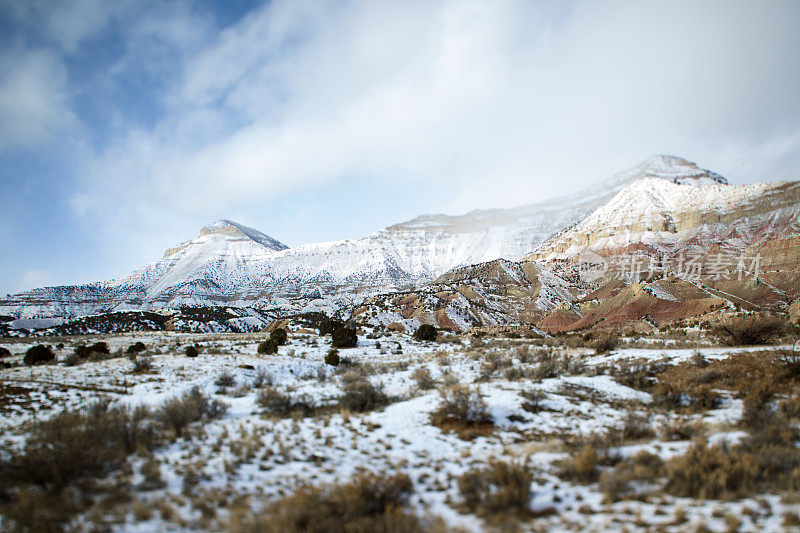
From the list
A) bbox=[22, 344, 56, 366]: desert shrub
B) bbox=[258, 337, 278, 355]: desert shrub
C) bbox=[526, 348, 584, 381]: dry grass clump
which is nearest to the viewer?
bbox=[526, 348, 584, 381]: dry grass clump

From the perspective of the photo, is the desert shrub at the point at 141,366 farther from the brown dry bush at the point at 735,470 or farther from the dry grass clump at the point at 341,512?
the brown dry bush at the point at 735,470

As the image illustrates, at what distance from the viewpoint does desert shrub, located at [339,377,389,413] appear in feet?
32.0

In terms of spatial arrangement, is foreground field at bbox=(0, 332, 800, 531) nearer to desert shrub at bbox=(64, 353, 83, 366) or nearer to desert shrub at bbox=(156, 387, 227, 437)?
desert shrub at bbox=(156, 387, 227, 437)

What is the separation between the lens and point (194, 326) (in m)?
72.2

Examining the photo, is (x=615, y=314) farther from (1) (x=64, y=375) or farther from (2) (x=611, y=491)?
(1) (x=64, y=375)

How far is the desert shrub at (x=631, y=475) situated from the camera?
5156 mm

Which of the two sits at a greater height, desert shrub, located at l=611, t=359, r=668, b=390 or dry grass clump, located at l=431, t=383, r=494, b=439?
dry grass clump, located at l=431, t=383, r=494, b=439

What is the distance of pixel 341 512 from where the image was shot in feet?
15.6

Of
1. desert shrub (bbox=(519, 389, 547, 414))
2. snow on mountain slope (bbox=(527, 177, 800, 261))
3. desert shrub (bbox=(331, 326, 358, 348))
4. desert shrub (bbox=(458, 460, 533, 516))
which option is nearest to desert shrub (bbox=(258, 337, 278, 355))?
desert shrub (bbox=(331, 326, 358, 348))

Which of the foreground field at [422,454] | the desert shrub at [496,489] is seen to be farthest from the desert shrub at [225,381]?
the desert shrub at [496,489]

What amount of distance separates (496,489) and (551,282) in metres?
89.3

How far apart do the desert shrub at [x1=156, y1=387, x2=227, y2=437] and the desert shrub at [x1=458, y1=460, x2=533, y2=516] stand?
5.75m

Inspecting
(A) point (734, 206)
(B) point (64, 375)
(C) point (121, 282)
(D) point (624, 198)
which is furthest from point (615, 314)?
(C) point (121, 282)

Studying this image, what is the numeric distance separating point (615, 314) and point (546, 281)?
37.0 meters
